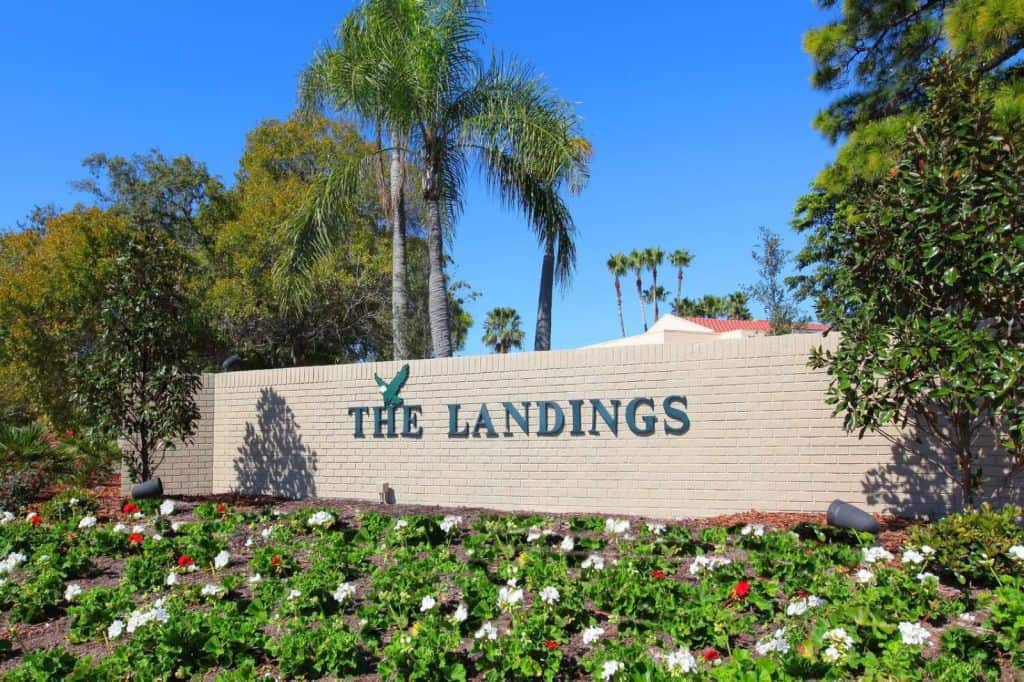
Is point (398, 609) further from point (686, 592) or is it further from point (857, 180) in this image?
point (857, 180)

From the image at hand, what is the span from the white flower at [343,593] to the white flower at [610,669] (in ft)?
7.14

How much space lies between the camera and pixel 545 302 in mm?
14602

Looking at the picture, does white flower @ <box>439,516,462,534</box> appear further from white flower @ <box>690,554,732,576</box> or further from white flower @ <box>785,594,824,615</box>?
white flower @ <box>785,594,824,615</box>

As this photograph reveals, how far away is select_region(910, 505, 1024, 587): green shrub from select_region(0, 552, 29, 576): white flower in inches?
295

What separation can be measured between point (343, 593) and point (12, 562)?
3484 mm

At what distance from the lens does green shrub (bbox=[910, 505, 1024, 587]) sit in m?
5.94

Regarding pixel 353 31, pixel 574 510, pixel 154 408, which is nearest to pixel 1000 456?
pixel 574 510

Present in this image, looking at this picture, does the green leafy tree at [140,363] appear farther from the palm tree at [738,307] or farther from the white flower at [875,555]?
the palm tree at [738,307]

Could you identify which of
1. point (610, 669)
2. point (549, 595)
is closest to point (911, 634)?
point (610, 669)

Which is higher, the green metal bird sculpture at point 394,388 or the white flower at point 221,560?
the green metal bird sculpture at point 394,388

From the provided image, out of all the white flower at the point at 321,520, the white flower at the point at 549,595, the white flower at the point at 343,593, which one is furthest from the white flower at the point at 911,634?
the white flower at the point at 321,520

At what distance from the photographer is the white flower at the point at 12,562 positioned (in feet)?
23.5

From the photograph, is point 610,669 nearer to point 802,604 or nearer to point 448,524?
point 802,604

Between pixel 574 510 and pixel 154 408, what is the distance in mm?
6204
